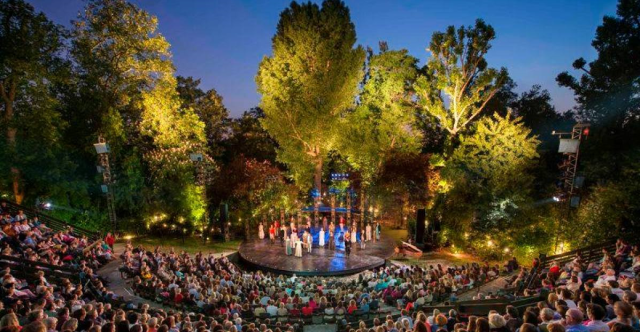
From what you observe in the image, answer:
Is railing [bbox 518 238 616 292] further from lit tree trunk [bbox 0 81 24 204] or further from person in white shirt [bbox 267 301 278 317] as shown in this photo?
lit tree trunk [bbox 0 81 24 204]

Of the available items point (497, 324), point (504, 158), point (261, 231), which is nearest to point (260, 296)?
point (497, 324)

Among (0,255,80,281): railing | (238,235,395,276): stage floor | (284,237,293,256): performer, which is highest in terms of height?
Result: (0,255,80,281): railing

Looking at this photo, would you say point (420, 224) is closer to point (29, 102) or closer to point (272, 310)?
point (272, 310)

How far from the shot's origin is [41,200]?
19016 millimetres

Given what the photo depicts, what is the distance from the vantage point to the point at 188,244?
806 inches

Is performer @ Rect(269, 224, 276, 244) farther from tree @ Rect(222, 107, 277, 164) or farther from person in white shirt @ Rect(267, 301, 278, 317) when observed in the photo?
tree @ Rect(222, 107, 277, 164)

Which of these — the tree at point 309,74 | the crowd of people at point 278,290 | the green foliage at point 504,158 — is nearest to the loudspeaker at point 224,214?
the crowd of people at point 278,290

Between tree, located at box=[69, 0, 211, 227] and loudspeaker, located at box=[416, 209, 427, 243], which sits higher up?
tree, located at box=[69, 0, 211, 227]

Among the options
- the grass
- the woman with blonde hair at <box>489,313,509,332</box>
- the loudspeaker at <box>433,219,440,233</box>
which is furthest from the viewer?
the loudspeaker at <box>433,219,440,233</box>

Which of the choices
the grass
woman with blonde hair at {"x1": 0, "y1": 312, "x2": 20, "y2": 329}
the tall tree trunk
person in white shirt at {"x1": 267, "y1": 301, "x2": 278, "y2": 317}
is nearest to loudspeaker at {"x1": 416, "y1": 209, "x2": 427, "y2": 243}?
the tall tree trunk

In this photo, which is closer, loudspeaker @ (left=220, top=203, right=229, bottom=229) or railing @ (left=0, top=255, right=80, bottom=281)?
railing @ (left=0, top=255, right=80, bottom=281)

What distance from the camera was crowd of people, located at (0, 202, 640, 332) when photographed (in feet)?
17.4

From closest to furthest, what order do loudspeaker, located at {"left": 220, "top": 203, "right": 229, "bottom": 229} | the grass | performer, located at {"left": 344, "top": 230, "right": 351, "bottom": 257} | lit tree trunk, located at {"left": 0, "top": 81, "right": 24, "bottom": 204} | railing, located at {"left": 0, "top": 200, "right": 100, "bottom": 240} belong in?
railing, located at {"left": 0, "top": 200, "right": 100, "bottom": 240} < performer, located at {"left": 344, "top": 230, "right": 351, "bottom": 257} < lit tree trunk, located at {"left": 0, "top": 81, "right": 24, "bottom": 204} < the grass < loudspeaker, located at {"left": 220, "top": 203, "right": 229, "bottom": 229}

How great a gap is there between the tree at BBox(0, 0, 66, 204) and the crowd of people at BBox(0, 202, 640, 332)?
5.04 metres
